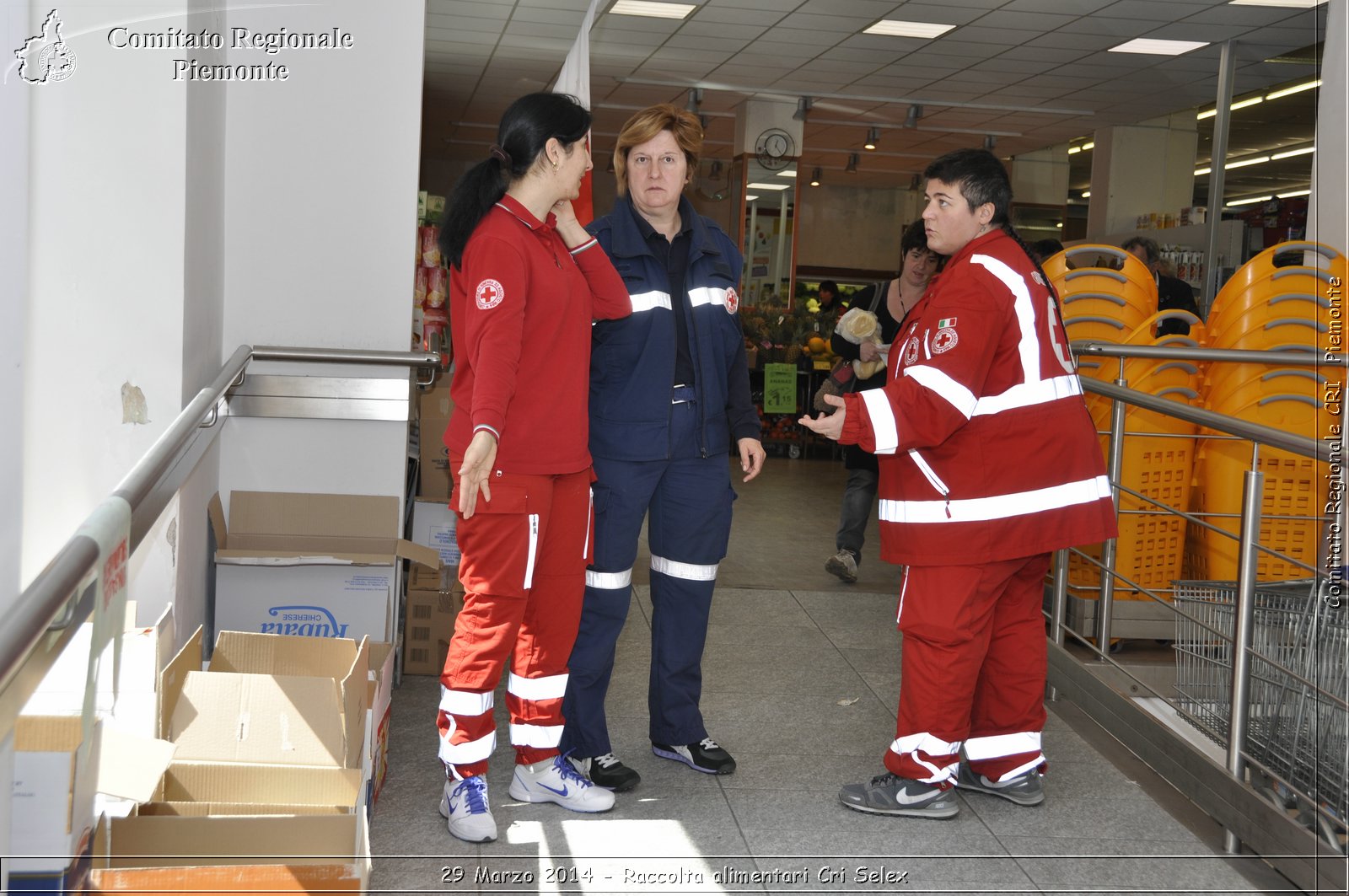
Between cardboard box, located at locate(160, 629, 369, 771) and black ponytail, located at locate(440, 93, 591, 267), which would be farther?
black ponytail, located at locate(440, 93, 591, 267)

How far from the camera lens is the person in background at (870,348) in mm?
4523

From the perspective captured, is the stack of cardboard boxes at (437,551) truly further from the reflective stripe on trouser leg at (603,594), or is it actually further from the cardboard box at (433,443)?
the reflective stripe on trouser leg at (603,594)

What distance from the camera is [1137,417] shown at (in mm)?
4191

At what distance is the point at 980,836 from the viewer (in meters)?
2.69

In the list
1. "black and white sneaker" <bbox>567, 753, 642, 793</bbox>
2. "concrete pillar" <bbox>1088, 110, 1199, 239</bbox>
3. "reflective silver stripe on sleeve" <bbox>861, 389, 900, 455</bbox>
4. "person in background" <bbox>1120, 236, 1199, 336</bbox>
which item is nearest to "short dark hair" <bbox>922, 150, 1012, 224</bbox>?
"reflective silver stripe on sleeve" <bbox>861, 389, 900, 455</bbox>

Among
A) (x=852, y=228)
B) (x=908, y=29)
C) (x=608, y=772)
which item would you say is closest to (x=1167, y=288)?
(x=908, y=29)

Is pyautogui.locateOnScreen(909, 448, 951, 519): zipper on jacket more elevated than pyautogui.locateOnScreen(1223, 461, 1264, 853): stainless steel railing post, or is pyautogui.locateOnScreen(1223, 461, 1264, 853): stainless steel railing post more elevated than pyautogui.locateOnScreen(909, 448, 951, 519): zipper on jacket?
pyautogui.locateOnScreen(909, 448, 951, 519): zipper on jacket

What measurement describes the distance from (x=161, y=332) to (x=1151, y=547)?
3.30 m

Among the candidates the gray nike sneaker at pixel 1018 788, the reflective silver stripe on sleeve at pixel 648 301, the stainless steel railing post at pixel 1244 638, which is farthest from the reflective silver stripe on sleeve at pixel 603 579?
the stainless steel railing post at pixel 1244 638

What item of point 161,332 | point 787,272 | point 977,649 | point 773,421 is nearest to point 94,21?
point 161,332

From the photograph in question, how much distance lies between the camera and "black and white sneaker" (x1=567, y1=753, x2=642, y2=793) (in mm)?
2826

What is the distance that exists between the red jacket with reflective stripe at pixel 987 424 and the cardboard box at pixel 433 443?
172cm

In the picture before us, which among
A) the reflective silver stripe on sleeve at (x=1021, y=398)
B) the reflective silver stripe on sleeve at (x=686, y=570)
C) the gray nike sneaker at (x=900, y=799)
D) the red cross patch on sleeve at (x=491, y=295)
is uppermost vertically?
the red cross patch on sleeve at (x=491, y=295)

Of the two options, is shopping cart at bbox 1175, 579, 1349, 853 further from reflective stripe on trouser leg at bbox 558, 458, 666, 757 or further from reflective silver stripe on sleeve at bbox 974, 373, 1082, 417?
reflective stripe on trouser leg at bbox 558, 458, 666, 757
